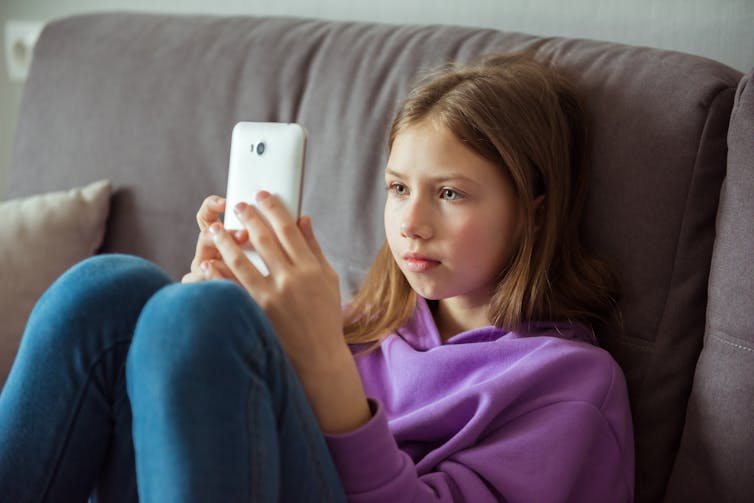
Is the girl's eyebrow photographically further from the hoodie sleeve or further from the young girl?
the hoodie sleeve

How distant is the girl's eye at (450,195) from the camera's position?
105 cm

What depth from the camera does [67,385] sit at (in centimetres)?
83

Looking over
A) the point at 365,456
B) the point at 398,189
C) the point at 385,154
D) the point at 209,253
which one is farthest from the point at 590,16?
the point at 365,456

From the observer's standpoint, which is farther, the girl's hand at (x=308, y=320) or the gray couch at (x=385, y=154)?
the gray couch at (x=385, y=154)

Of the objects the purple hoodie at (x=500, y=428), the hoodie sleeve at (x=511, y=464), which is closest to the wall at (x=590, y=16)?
the purple hoodie at (x=500, y=428)

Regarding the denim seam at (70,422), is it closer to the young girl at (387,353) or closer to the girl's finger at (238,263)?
the young girl at (387,353)

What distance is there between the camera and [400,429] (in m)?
1.04

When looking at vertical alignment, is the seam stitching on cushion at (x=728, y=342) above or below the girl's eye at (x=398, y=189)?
below

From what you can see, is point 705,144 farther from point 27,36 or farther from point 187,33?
point 27,36

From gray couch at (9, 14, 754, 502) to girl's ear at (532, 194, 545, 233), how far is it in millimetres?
65

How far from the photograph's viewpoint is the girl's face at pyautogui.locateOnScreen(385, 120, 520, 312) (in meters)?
1.04

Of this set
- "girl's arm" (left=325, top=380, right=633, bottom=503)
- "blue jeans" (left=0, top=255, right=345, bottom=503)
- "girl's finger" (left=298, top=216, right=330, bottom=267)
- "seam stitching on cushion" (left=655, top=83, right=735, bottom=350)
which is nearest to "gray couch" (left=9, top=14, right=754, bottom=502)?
"seam stitching on cushion" (left=655, top=83, right=735, bottom=350)

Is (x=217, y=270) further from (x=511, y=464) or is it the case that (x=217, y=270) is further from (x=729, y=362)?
(x=729, y=362)

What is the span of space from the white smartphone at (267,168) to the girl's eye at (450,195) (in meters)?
0.18
